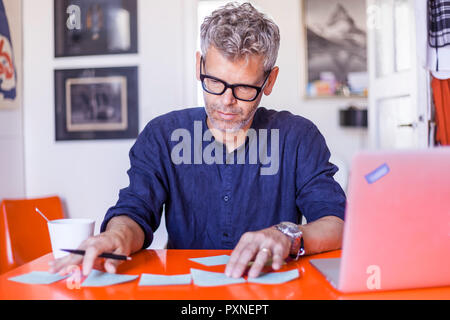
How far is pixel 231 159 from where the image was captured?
4.71 feet

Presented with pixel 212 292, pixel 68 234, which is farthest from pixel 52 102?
pixel 212 292

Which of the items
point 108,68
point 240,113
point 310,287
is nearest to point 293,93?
point 108,68

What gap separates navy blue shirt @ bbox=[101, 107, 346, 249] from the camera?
1.41 m

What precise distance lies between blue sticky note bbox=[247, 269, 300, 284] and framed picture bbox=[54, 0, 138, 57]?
6.35 feet

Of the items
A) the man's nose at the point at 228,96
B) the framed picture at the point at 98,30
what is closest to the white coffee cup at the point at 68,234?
the man's nose at the point at 228,96

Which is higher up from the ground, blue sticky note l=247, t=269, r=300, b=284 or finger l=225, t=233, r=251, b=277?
finger l=225, t=233, r=251, b=277

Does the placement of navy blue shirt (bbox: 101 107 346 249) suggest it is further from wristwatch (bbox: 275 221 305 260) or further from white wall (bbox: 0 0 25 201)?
white wall (bbox: 0 0 25 201)

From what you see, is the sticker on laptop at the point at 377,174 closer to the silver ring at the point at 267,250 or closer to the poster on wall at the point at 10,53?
the silver ring at the point at 267,250

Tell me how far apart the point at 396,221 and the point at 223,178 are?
0.81m

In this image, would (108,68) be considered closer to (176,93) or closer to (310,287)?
(176,93)

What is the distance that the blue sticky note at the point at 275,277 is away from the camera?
0.80m

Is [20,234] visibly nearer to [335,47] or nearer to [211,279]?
[211,279]

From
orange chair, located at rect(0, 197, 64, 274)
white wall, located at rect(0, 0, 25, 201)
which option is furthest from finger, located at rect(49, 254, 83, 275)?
white wall, located at rect(0, 0, 25, 201)

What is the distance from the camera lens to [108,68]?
248 cm
